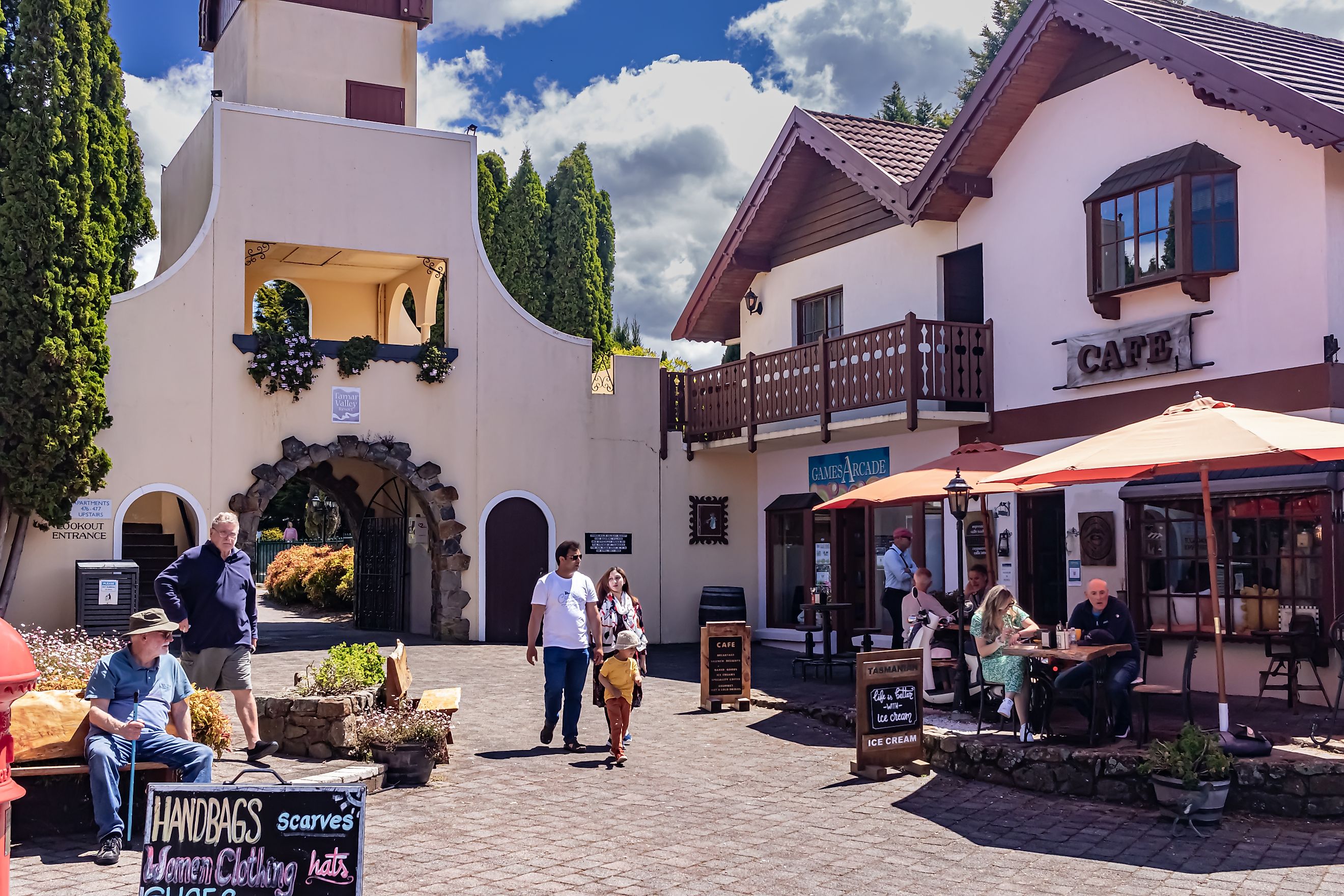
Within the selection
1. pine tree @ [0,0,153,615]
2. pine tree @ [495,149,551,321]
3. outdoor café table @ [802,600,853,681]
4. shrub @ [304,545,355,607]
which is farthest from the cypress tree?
outdoor café table @ [802,600,853,681]

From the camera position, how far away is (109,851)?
22.6 ft

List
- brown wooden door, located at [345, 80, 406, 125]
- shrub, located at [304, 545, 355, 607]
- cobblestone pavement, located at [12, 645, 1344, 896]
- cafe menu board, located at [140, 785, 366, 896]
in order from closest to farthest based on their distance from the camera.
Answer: cafe menu board, located at [140, 785, 366, 896] → cobblestone pavement, located at [12, 645, 1344, 896] → brown wooden door, located at [345, 80, 406, 125] → shrub, located at [304, 545, 355, 607]

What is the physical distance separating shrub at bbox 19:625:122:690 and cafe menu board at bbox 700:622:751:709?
17.3 feet

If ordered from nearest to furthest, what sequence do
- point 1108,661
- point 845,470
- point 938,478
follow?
point 1108,661 → point 938,478 → point 845,470

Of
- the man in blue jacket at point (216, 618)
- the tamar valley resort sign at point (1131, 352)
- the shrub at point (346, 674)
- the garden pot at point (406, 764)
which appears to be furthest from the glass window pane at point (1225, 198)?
the man in blue jacket at point (216, 618)

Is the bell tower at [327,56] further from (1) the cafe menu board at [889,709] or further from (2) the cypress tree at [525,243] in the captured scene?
(1) the cafe menu board at [889,709]

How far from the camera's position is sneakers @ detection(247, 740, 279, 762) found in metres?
8.70

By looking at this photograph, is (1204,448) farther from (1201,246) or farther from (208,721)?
(208,721)

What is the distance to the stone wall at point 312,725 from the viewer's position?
938 cm

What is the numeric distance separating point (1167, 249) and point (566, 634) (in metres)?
7.33

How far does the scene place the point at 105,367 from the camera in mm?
16000

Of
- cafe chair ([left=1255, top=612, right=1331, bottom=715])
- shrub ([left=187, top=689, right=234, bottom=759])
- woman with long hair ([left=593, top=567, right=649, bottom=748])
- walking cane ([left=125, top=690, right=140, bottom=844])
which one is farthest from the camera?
cafe chair ([left=1255, top=612, right=1331, bottom=715])

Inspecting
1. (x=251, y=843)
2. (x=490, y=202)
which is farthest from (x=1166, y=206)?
(x=490, y=202)

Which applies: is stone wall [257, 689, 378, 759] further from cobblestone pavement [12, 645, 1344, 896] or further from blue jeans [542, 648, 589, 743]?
blue jeans [542, 648, 589, 743]
